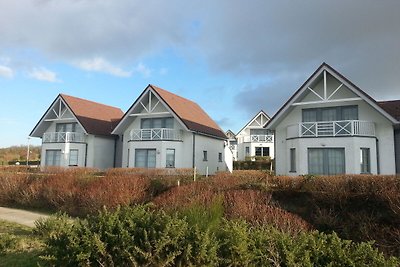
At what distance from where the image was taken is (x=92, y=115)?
34688 mm

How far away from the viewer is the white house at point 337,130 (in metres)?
21.2

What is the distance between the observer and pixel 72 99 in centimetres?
3428

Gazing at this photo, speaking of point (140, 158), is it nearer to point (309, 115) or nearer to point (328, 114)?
point (309, 115)

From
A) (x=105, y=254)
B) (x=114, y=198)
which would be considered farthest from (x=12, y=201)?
(x=105, y=254)

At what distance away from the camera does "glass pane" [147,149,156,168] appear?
2827cm

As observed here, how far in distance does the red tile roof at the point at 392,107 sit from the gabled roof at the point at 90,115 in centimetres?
2312

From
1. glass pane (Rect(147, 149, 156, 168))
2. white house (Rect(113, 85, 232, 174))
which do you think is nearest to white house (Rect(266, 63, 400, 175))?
white house (Rect(113, 85, 232, 174))

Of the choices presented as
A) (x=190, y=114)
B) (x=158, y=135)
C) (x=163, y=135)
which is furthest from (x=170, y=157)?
(x=190, y=114)

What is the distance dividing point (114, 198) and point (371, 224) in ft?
30.5

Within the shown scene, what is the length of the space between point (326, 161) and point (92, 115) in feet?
73.6

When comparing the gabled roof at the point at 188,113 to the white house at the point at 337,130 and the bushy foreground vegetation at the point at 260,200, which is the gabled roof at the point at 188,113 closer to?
the white house at the point at 337,130

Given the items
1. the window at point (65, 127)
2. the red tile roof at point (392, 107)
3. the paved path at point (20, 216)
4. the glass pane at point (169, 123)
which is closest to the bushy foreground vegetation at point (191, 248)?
the paved path at point (20, 216)

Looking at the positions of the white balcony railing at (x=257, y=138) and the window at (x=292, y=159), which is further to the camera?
the white balcony railing at (x=257, y=138)

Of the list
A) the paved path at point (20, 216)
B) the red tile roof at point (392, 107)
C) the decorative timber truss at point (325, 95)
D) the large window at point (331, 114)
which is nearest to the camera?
the paved path at point (20, 216)
